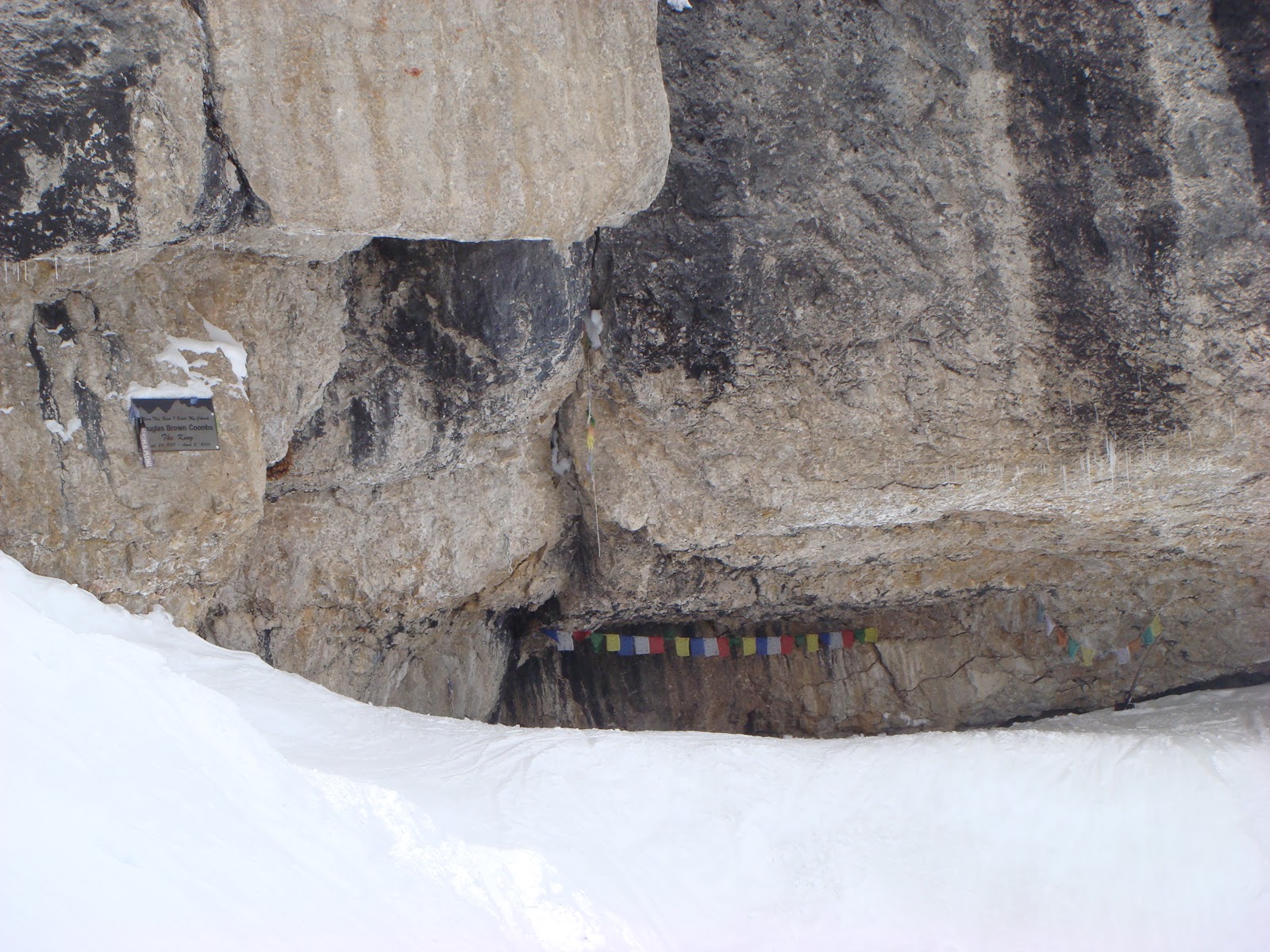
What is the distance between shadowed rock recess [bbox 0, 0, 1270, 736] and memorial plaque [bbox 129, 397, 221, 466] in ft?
0.17

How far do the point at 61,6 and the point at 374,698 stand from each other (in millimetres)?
3298

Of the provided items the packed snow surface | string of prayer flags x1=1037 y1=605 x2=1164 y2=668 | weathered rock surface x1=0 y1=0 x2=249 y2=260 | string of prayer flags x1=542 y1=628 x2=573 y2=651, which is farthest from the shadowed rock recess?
string of prayer flags x1=1037 y1=605 x2=1164 y2=668

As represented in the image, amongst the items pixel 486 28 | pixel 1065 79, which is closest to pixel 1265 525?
pixel 1065 79

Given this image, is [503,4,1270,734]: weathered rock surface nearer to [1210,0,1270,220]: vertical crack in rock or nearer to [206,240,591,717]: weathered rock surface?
[1210,0,1270,220]: vertical crack in rock

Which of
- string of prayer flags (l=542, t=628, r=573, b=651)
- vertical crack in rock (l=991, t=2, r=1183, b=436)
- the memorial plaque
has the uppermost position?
vertical crack in rock (l=991, t=2, r=1183, b=436)

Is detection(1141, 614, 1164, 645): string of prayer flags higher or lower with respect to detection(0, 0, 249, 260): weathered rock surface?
lower

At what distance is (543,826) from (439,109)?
6.44ft

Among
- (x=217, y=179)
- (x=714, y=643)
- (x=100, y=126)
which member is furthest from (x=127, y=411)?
(x=714, y=643)

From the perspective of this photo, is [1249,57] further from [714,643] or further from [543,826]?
[714,643]

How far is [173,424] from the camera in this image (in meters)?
3.00

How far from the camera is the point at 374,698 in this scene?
4.75 metres

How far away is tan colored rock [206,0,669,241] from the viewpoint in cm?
251

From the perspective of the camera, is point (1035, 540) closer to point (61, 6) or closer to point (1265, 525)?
point (1265, 525)

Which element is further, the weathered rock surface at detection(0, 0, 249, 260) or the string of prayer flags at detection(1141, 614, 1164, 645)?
the string of prayer flags at detection(1141, 614, 1164, 645)
